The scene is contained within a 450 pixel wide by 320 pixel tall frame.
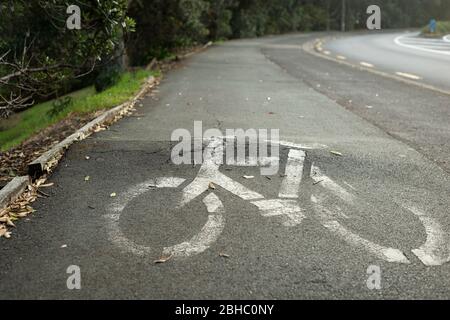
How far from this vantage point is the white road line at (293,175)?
489 centimetres

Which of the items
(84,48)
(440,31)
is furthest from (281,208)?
(440,31)

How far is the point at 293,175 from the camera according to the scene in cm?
538

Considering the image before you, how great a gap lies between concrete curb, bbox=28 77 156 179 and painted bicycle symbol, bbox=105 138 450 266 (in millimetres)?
1209

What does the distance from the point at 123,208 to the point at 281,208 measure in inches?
58.8

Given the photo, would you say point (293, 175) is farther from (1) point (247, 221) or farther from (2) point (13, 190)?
(2) point (13, 190)

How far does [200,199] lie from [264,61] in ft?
51.0

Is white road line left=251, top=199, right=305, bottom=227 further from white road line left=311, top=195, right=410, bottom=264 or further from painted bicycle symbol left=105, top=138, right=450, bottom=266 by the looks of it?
white road line left=311, top=195, right=410, bottom=264

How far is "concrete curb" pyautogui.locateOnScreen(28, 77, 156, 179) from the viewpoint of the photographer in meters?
5.40

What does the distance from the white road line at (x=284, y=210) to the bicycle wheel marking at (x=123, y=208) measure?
103 centimetres

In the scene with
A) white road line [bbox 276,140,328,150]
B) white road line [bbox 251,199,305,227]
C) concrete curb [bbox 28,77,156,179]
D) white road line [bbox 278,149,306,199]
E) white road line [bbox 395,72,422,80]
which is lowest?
white road line [bbox 251,199,305,227]

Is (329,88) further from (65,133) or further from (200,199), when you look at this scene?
(200,199)

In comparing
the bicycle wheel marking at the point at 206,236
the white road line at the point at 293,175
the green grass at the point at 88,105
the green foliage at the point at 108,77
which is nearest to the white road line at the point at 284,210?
the white road line at the point at 293,175

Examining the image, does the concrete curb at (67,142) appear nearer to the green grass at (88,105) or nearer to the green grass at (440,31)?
the green grass at (88,105)

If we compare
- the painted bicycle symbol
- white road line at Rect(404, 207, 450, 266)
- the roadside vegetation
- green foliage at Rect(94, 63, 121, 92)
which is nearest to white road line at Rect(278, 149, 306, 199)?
the painted bicycle symbol
